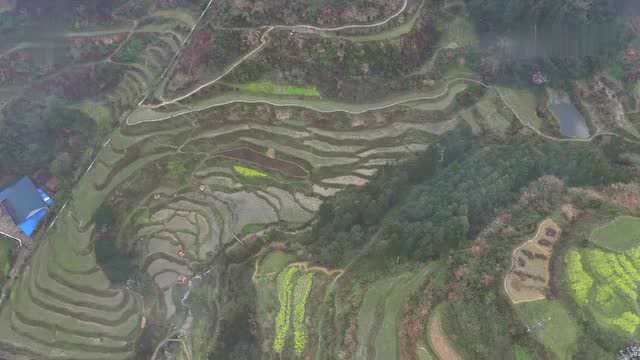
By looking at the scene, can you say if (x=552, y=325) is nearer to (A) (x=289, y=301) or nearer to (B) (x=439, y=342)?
(B) (x=439, y=342)

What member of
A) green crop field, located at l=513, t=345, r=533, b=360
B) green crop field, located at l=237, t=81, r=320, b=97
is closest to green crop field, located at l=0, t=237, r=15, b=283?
green crop field, located at l=237, t=81, r=320, b=97

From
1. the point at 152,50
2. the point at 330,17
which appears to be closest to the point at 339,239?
the point at 330,17

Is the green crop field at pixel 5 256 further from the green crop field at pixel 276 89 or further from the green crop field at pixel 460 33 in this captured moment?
the green crop field at pixel 460 33

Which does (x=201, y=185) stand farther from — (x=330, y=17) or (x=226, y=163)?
(x=330, y=17)

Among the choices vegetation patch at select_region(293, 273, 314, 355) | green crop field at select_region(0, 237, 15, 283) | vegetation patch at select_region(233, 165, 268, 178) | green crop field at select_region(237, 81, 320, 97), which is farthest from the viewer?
green crop field at select_region(237, 81, 320, 97)

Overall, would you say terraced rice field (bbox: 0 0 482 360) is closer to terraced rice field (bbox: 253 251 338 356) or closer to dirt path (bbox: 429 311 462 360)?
terraced rice field (bbox: 253 251 338 356)

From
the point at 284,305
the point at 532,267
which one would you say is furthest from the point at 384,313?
the point at 532,267

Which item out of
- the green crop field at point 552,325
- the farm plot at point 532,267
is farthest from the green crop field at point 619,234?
the green crop field at point 552,325
